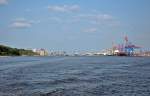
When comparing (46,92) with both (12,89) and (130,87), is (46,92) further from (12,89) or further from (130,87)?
(130,87)

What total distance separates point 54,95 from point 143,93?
762 cm

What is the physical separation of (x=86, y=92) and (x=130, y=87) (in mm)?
5811

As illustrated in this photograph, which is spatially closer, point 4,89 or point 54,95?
point 54,95

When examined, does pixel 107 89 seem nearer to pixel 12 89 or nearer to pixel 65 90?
pixel 65 90

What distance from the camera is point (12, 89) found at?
1292 inches

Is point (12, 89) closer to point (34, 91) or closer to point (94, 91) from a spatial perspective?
point (34, 91)

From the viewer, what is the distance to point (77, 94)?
29766 millimetres

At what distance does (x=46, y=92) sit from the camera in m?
30.8

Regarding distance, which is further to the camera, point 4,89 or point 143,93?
point 4,89

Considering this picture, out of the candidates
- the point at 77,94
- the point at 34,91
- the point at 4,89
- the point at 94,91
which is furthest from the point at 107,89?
the point at 4,89

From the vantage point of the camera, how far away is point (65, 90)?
3203 cm

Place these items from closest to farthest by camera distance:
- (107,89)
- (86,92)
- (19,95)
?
(19,95), (86,92), (107,89)

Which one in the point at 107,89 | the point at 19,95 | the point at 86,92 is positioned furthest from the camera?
the point at 107,89

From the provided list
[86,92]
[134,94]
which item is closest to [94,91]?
[86,92]
